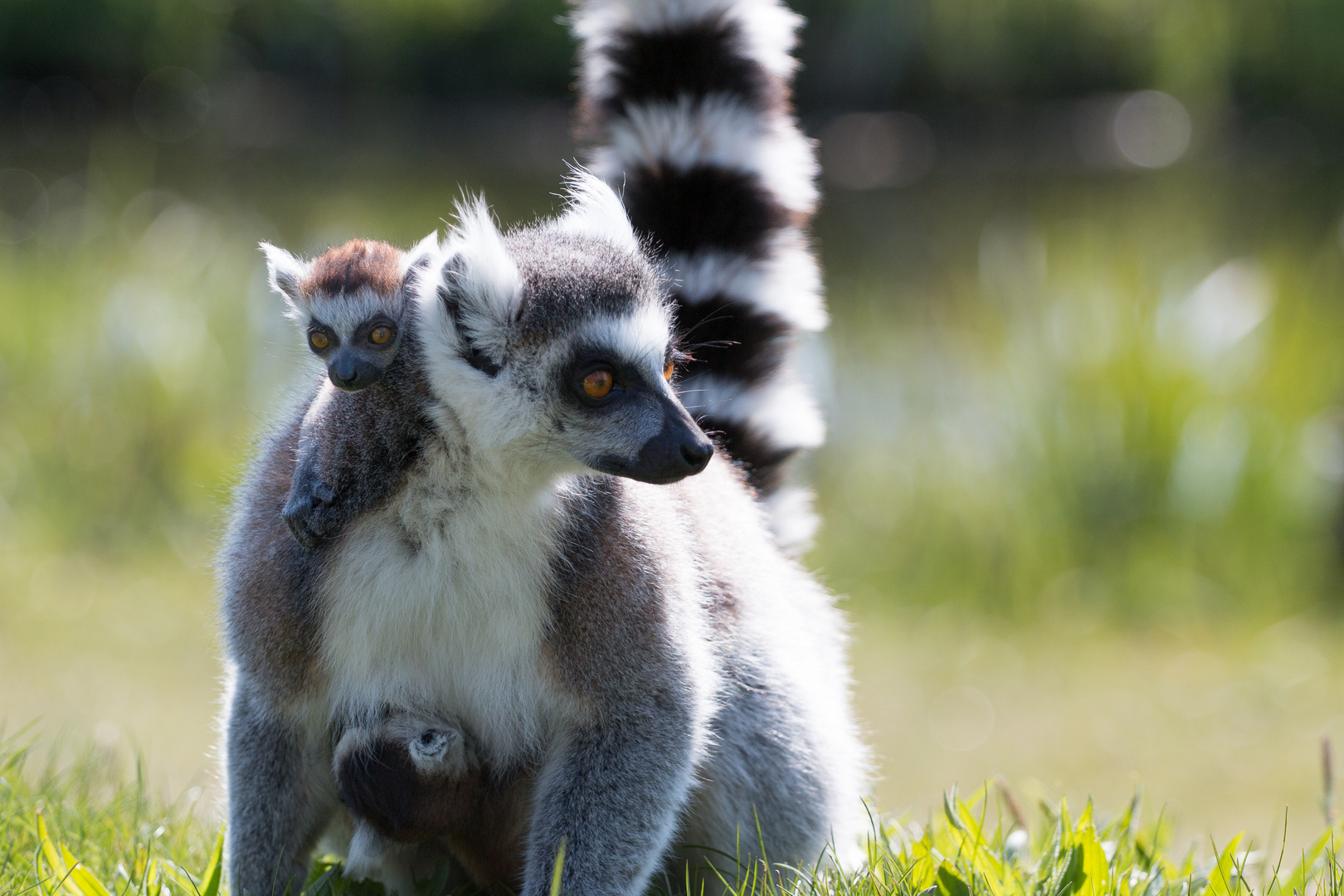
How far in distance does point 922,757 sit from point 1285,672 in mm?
1637

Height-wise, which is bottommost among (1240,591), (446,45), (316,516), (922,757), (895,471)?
(316,516)

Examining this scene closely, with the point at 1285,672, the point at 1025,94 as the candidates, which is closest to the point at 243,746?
the point at 1285,672

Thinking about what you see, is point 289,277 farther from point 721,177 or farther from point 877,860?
point 877,860

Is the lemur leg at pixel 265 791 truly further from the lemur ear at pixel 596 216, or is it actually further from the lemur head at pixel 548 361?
the lemur ear at pixel 596 216

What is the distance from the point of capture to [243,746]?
235cm

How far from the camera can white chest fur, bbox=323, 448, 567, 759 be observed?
7.09 ft

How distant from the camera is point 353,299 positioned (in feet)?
7.40

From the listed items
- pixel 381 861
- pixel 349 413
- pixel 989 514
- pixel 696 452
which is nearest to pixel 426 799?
pixel 381 861

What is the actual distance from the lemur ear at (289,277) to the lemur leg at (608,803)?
0.91m

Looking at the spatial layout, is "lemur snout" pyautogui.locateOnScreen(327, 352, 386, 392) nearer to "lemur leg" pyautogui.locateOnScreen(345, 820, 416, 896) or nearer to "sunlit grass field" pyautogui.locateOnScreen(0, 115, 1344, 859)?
"lemur leg" pyautogui.locateOnScreen(345, 820, 416, 896)

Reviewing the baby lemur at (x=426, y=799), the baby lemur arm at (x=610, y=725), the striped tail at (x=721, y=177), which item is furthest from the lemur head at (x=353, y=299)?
the striped tail at (x=721, y=177)

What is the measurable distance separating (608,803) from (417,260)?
970mm

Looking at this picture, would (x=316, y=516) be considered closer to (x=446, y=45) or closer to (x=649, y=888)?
(x=649, y=888)

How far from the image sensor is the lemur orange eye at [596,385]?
7.02ft
